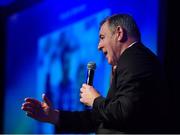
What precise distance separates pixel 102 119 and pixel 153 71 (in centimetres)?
27

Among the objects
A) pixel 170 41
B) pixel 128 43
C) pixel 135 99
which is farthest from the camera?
pixel 170 41

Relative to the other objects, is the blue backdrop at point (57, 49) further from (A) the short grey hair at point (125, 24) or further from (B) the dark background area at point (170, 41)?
(A) the short grey hair at point (125, 24)

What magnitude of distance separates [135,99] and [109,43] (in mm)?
334

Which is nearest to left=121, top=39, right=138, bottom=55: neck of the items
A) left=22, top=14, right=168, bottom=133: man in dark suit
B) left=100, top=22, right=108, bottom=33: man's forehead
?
left=22, top=14, right=168, bottom=133: man in dark suit

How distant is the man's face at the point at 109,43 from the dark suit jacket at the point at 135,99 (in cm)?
10

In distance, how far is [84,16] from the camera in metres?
3.24

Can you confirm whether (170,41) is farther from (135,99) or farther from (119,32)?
(135,99)

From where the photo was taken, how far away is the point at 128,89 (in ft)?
5.50

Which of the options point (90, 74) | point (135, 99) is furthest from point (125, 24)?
point (135, 99)

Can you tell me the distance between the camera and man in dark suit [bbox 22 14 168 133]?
66.0 inches

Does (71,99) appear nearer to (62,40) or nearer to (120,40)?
(62,40)

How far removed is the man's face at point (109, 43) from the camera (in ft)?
6.19

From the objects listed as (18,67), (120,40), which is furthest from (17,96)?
(120,40)

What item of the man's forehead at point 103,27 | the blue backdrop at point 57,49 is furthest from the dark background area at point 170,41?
the man's forehead at point 103,27
